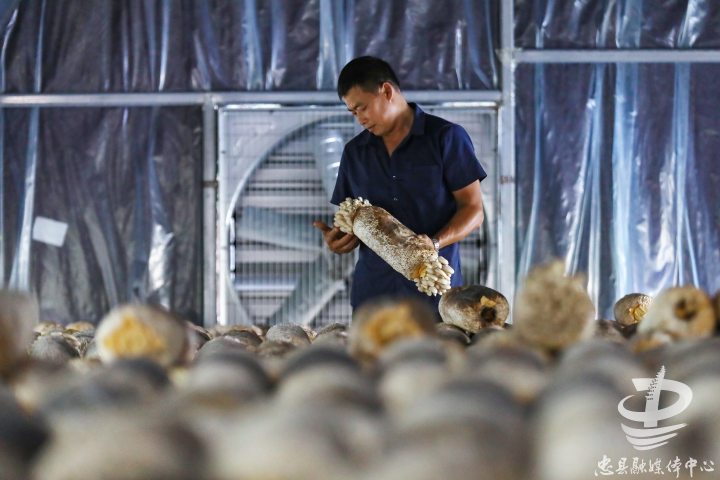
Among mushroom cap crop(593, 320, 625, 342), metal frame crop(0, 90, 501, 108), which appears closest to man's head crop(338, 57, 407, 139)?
metal frame crop(0, 90, 501, 108)

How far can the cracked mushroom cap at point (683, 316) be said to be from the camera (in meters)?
0.75

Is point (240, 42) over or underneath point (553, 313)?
over

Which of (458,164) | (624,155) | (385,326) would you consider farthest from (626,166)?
(385,326)

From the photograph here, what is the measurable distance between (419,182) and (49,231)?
2.08m

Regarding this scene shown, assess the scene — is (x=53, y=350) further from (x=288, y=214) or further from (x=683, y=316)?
(x=288, y=214)

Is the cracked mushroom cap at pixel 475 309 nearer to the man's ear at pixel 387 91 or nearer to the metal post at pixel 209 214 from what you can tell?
the man's ear at pixel 387 91

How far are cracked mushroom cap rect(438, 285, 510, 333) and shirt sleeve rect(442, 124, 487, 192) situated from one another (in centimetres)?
102

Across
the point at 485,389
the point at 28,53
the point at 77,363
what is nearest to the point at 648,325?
the point at 485,389

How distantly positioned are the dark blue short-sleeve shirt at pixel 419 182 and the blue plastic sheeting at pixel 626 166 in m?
1.09

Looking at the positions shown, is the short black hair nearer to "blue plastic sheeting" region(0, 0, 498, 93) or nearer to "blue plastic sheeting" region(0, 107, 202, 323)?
"blue plastic sheeting" region(0, 0, 498, 93)

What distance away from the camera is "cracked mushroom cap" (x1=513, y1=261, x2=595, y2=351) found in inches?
27.6

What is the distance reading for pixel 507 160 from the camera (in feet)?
10.5

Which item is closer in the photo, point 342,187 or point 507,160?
point 342,187

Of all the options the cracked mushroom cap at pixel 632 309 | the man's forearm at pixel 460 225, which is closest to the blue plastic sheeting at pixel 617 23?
the man's forearm at pixel 460 225
